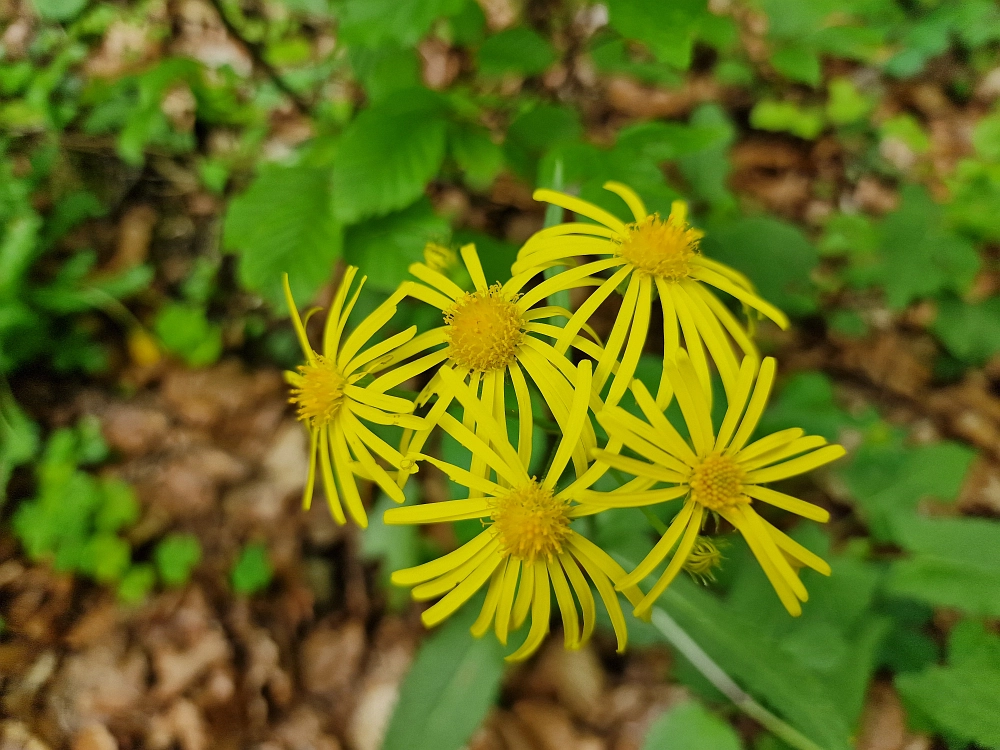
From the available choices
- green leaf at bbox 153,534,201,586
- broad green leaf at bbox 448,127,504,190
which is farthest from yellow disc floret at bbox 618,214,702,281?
green leaf at bbox 153,534,201,586

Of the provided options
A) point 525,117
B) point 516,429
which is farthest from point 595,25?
point 516,429

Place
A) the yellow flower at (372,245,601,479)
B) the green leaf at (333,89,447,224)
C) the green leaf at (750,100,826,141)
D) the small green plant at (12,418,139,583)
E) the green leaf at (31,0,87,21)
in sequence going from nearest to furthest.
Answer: the yellow flower at (372,245,601,479)
the green leaf at (333,89,447,224)
the small green plant at (12,418,139,583)
the green leaf at (31,0,87,21)
the green leaf at (750,100,826,141)

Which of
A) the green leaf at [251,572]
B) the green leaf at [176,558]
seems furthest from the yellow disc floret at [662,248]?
the green leaf at [176,558]

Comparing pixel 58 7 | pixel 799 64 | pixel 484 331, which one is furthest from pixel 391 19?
pixel 58 7

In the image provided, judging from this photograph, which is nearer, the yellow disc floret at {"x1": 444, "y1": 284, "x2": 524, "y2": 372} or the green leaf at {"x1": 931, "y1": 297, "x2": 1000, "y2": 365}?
the yellow disc floret at {"x1": 444, "y1": 284, "x2": 524, "y2": 372}

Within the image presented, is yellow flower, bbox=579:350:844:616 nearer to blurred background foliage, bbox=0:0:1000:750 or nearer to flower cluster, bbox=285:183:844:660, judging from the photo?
flower cluster, bbox=285:183:844:660
